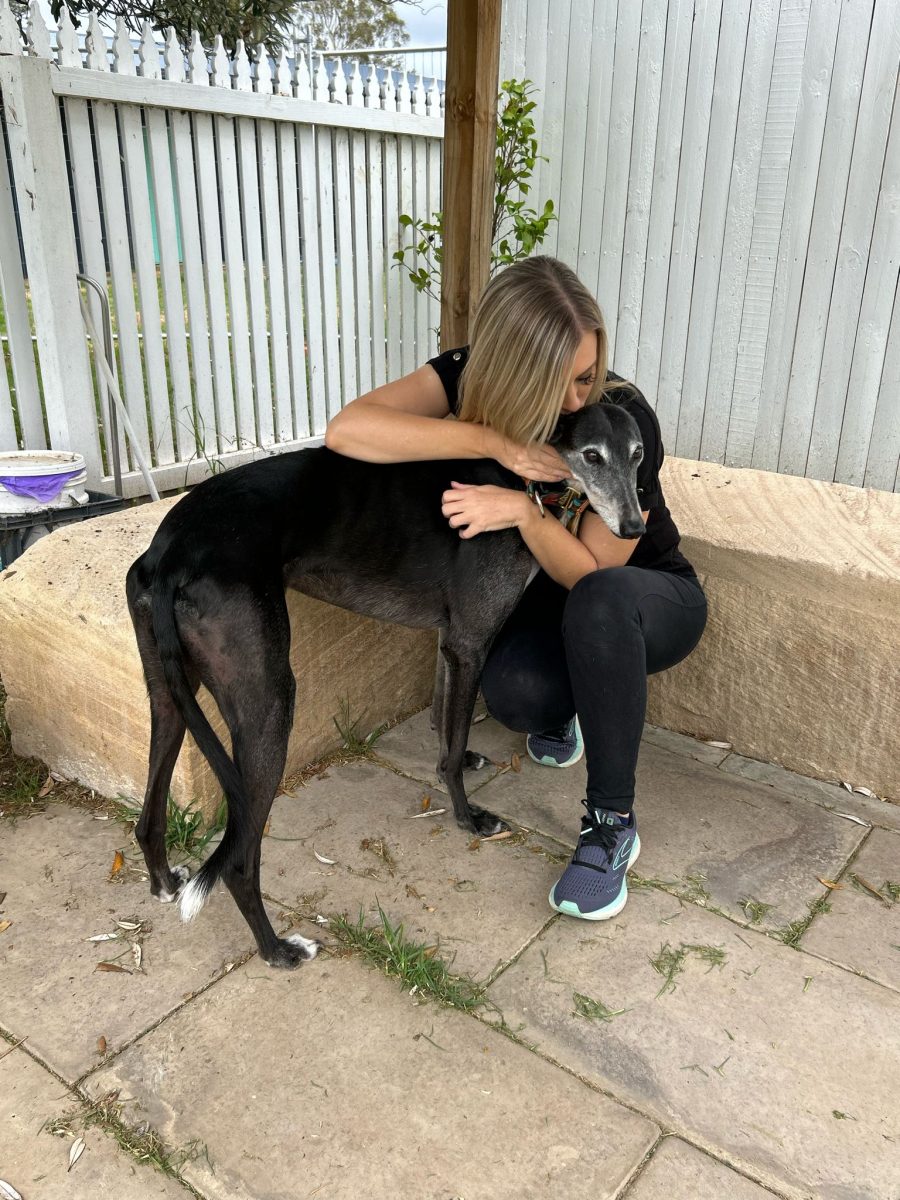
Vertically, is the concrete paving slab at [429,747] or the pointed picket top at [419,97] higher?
the pointed picket top at [419,97]

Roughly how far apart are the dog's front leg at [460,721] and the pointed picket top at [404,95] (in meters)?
4.51

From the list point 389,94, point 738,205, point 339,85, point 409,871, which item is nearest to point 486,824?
point 409,871

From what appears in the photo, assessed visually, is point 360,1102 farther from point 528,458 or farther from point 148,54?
point 148,54

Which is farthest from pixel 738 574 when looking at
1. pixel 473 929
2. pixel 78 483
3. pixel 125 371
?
pixel 125 371

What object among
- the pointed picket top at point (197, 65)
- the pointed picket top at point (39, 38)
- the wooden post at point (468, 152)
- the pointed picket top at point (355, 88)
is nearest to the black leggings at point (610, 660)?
the wooden post at point (468, 152)

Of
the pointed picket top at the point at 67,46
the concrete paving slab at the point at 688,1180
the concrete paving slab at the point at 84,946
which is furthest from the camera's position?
the pointed picket top at the point at 67,46

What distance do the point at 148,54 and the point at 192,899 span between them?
4.10 m

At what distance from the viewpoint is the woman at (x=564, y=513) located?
2.07 m

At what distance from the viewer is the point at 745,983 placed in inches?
79.4

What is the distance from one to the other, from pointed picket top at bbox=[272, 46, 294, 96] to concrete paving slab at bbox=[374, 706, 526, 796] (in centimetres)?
365

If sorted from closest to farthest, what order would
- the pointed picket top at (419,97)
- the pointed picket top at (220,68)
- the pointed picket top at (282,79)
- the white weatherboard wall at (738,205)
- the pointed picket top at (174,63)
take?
the pointed picket top at (174,63) → the pointed picket top at (220,68) → the white weatherboard wall at (738,205) → the pointed picket top at (282,79) → the pointed picket top at (419,97)

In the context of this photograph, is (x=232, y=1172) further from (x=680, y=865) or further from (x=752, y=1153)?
(x=680, y=865)

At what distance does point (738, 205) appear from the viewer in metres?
5.05

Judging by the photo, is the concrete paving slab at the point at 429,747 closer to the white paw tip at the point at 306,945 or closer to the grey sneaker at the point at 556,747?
the grey sneaker at the point at 556,747
